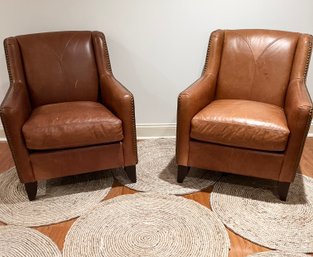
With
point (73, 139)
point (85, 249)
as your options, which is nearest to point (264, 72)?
point (73, 139)

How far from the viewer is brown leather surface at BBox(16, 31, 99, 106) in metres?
2.03

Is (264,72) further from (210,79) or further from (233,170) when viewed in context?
(233,170)

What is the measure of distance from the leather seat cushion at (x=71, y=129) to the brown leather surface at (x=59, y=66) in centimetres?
30

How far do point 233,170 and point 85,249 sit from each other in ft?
3.08

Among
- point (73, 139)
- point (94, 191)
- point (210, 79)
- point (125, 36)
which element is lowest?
point (94, 191)

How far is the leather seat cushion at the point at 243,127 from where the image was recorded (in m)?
1.63

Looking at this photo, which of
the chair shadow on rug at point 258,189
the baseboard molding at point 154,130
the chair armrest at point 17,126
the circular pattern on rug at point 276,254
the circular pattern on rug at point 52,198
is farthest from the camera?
the baseboard molding at point 154,130

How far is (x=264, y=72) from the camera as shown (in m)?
2.02

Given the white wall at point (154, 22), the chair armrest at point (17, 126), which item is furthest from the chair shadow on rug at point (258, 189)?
the chair armrest at point (17, 126)

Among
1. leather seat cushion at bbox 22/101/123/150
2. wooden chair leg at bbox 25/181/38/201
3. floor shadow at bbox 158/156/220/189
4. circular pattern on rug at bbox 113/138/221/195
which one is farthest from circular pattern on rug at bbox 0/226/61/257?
floor shadow at bbox 158/156/220/189

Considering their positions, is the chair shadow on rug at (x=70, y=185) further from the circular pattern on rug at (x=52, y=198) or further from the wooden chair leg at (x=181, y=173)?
the wooden chair leg at (x=181, y=173)

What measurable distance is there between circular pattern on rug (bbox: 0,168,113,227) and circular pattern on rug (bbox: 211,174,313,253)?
2.45ft

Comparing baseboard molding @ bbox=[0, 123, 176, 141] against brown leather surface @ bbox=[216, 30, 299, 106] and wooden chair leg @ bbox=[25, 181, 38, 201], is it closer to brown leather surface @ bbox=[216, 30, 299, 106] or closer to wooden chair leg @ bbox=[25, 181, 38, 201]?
brown leather surface @ bbox=[216, 30, 299, 106]

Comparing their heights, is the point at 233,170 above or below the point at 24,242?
above
